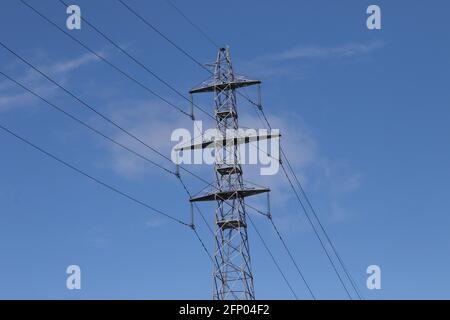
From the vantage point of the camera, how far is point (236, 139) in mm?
59562

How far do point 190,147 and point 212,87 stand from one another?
4.40m

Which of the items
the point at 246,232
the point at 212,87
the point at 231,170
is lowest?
the point at 246,232
